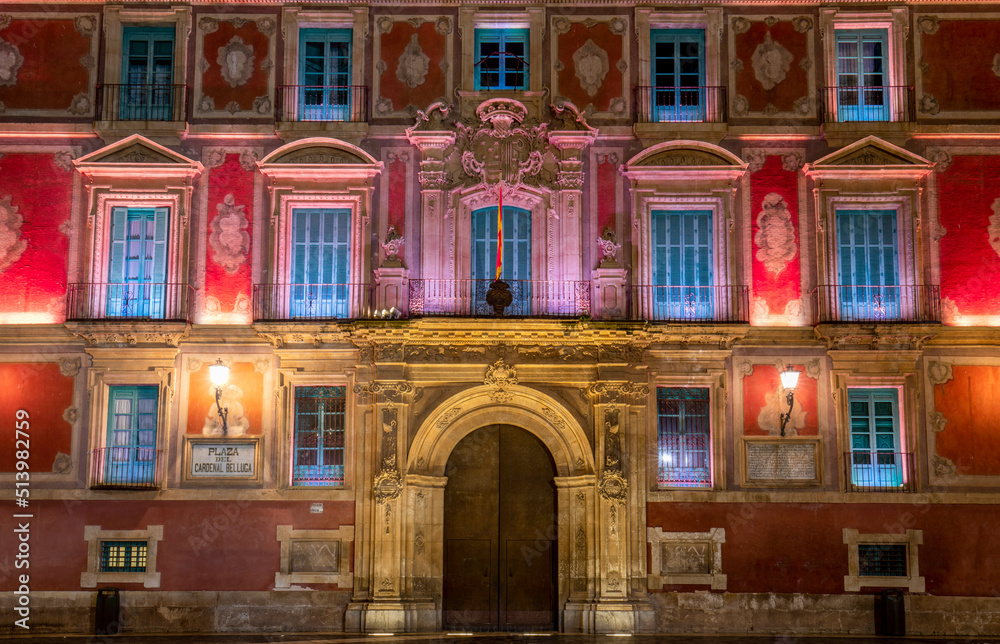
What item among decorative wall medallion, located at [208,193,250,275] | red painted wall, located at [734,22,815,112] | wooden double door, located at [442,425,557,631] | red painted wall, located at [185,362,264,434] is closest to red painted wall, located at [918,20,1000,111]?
red painted wall, located at [734,22,815,112]

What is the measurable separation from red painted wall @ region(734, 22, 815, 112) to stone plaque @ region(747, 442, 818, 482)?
22.3 feet

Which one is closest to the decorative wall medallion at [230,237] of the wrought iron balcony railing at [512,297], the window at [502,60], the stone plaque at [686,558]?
the wrought iron balcony railing at [512,297]

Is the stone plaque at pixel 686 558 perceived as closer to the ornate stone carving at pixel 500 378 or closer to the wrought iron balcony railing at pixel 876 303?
the ornate stone carving at pixel 500 378

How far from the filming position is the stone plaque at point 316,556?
20.0 m

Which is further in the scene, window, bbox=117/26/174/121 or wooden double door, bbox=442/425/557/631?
window, bbox=117/26/174/121

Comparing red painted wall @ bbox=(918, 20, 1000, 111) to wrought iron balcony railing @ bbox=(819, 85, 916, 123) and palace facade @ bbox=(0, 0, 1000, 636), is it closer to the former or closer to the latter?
palace facade @ bbox=(0, 0, 1000, 636)

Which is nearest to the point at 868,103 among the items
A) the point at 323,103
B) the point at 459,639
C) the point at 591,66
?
the point at 591,66

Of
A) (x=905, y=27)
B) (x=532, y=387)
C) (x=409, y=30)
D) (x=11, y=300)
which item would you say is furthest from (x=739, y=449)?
(x=11, y=300)

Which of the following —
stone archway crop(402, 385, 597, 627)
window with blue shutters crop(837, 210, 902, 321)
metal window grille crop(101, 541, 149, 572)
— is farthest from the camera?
window with blue shutters crop(837, 210, 902, 321)

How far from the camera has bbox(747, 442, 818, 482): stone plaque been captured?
20.2 metres

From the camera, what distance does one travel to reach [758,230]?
69.1 ft

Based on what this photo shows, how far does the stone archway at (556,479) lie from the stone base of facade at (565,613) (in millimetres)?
458

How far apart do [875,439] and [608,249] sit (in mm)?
6421

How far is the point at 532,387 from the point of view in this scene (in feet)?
66.5
